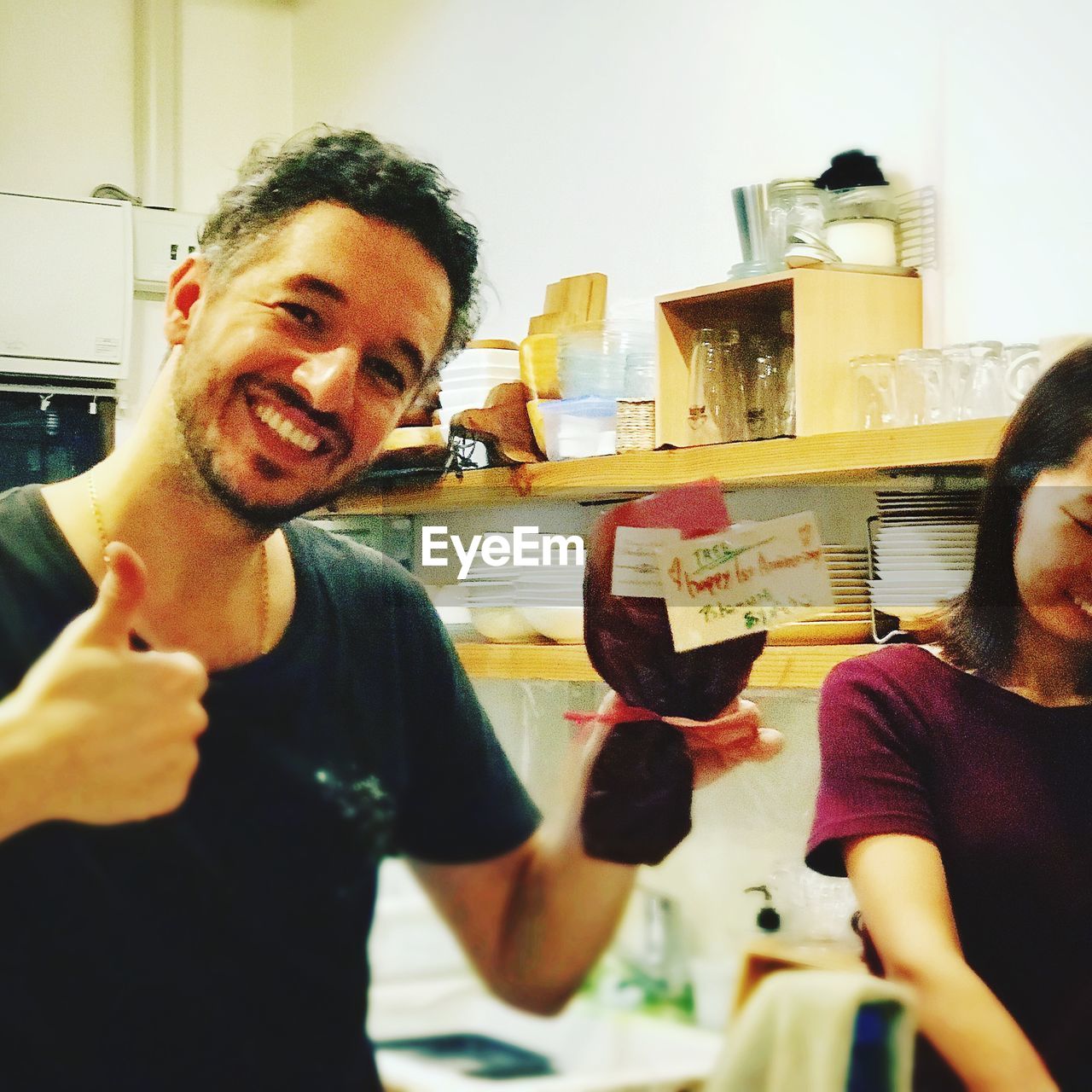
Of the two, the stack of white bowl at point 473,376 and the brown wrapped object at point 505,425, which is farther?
the stack of white bowl at point 473,376

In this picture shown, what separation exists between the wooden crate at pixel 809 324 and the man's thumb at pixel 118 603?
2.19 feet

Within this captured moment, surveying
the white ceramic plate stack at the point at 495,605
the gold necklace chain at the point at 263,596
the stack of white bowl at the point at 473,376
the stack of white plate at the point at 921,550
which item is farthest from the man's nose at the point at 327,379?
the stack of white bowl at the point at 473,376

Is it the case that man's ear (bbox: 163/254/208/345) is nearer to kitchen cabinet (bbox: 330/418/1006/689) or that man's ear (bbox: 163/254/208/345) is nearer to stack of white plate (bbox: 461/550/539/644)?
kitchen cabinet (bbox: 330/418/1006/689)

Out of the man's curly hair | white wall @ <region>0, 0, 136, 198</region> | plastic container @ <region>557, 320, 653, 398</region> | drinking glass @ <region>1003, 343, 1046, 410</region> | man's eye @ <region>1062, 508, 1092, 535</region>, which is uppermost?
white wall @ <region>0, 0, 136, 198</region>

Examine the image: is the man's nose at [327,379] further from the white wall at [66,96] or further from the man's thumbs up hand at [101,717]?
the white wall at [66,96]

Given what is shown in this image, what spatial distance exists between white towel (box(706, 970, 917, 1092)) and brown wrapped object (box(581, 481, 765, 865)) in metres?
0.12

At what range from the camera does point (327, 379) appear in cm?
70

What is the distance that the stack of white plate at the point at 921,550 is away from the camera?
0.93 m

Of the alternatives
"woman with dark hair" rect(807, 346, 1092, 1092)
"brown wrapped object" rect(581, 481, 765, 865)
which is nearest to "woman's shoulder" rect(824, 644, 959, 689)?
"woman with dark hair" rect(807, 346, 1092, 1092)

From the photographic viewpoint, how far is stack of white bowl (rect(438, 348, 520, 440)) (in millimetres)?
1369

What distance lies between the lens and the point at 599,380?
1.32 metres

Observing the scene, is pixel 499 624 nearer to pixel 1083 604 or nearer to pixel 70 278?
pixel 1083 604

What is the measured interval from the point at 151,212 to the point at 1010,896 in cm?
90

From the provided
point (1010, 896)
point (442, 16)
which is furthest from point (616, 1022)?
point (442, 16)
